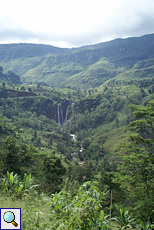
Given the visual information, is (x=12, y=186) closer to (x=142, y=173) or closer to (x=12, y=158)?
(x=12, y=158)

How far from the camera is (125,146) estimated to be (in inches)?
736

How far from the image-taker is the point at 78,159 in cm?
8112

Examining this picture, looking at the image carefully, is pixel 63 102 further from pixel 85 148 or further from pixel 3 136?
pixel 3 136

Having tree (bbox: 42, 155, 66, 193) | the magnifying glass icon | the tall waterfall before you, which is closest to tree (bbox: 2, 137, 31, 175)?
tree (bbox: 42, 155, 66, 193)

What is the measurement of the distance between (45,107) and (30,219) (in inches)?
5034

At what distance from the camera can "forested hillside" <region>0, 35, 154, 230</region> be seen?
7.64m

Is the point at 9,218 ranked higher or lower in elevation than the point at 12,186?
higher

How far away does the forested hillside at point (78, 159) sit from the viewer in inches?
301

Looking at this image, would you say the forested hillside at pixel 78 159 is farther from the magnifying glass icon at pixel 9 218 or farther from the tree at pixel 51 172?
the magnifying glass icon at pixel 9 218

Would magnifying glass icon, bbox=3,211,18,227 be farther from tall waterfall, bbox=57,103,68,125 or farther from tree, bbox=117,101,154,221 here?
tall waterfall, bbox=57,103,68,125

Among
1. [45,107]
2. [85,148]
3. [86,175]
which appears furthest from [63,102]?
[86,175]

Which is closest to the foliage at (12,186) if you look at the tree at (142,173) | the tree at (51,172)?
the tree at (142,173)

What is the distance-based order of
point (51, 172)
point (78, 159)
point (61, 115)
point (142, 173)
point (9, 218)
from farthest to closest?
1. point (61, 115)
2. point (78, 159)
3. point (51, 172)
4. point (142, 173)
5. point (9, 218)

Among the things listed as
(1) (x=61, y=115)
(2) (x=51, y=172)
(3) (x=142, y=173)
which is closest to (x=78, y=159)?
(2) (x=51, y=172)
